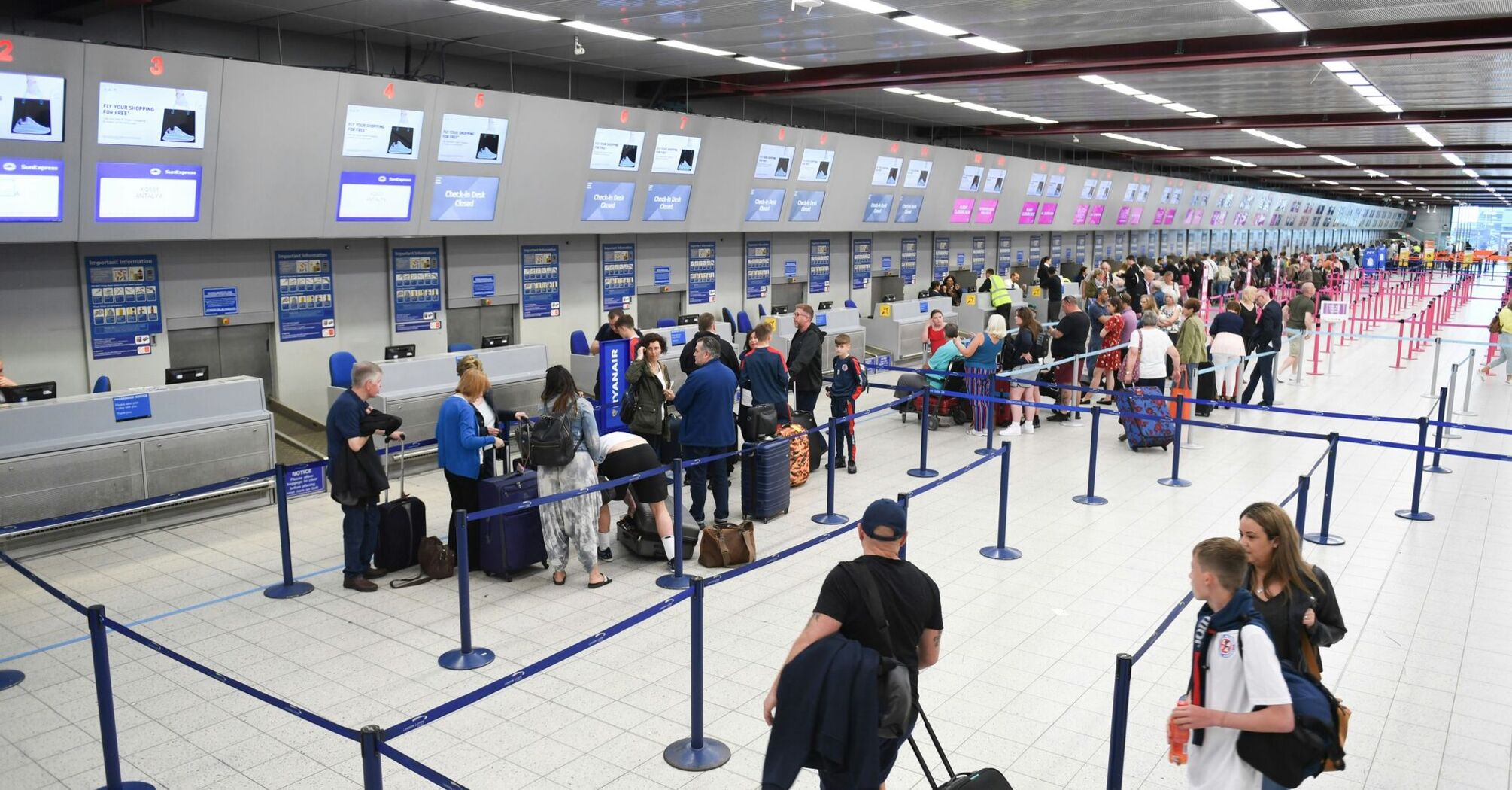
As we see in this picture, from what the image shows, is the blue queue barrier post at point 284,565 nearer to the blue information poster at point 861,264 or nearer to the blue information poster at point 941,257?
the blue information poster at point 861,264

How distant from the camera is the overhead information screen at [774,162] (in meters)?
14.8

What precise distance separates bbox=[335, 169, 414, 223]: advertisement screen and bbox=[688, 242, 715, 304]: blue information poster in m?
5.73

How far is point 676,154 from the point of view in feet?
43.9

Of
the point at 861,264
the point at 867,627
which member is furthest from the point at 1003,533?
the point at 861,264

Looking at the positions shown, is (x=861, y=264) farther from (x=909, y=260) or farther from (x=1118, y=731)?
(x=1118, y=731)

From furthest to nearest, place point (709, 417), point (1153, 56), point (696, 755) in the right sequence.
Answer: point (1153, 56), point (709, 417), point (696, 755)

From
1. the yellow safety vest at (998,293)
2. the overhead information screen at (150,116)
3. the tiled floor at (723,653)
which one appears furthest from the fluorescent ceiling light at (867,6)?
the yellow safety vest at (998,293)

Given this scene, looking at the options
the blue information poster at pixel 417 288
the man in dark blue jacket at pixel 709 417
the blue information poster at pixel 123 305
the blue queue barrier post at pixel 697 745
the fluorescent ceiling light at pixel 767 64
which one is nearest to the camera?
the blue queue barrier post at pixel 697 745

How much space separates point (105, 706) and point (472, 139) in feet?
25.4

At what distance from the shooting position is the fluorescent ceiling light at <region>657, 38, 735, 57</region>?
10758 mm

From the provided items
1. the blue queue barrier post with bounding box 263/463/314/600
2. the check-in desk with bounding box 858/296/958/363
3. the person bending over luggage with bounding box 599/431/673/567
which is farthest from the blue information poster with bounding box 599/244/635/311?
the blue queue barrier post with bounding box 263/463/314/600

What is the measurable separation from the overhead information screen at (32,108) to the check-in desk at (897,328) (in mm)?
12280

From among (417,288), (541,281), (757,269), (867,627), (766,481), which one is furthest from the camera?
(757,269)

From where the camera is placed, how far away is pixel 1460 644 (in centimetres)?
592
